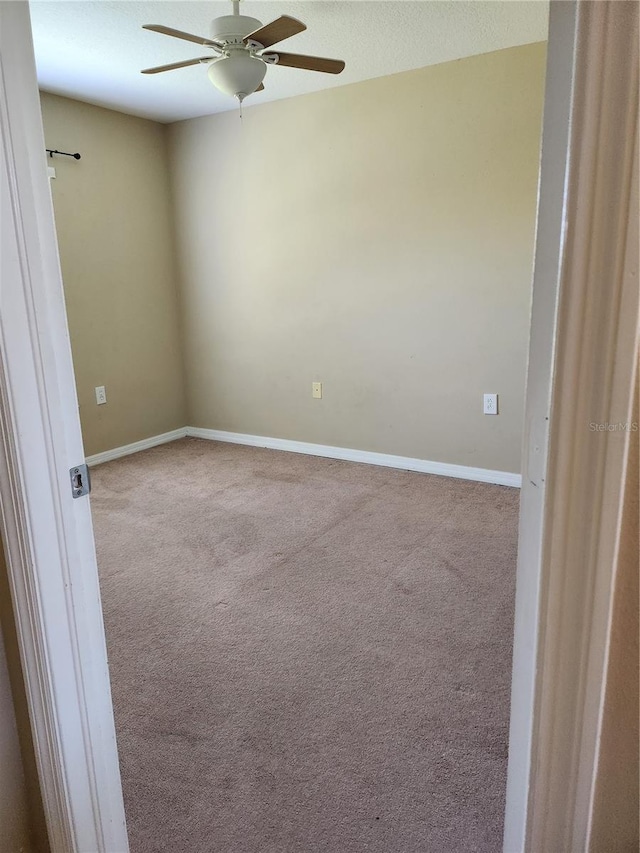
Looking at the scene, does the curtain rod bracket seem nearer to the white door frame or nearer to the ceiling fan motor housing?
the ceiling fan motor housing

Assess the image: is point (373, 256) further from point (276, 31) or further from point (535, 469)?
point (535, 469)

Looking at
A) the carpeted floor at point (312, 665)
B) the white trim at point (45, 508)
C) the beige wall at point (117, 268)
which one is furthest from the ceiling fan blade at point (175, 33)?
the carpeted floor at point (312, 665)

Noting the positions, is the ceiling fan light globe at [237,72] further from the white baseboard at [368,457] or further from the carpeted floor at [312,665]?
the white baseboard at [368,457]

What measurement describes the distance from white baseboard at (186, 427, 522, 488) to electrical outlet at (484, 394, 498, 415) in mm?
347

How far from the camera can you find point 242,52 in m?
2.33

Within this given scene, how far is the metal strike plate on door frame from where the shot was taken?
994 millimetres

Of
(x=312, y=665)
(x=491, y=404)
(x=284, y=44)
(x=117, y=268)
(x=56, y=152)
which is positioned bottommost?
(x=312, y=665)

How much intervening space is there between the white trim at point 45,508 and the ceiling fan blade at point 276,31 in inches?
56.4

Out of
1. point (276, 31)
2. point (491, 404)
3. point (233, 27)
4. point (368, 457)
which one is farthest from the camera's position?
point (368, 457)

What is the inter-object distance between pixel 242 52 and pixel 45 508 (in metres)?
2.10

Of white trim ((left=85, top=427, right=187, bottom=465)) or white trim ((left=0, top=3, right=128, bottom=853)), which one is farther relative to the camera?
white trim ((left=85, top=427, right=187, bottom=465))

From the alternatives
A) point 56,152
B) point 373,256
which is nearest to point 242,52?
point 373,256

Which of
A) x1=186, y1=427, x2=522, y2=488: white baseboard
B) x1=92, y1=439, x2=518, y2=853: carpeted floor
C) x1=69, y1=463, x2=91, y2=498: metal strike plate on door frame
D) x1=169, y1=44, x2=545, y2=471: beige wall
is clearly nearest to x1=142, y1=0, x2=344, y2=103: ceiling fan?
x1=169, y1=44, x2=545, y2=471: beige wall

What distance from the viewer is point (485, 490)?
3.40m
